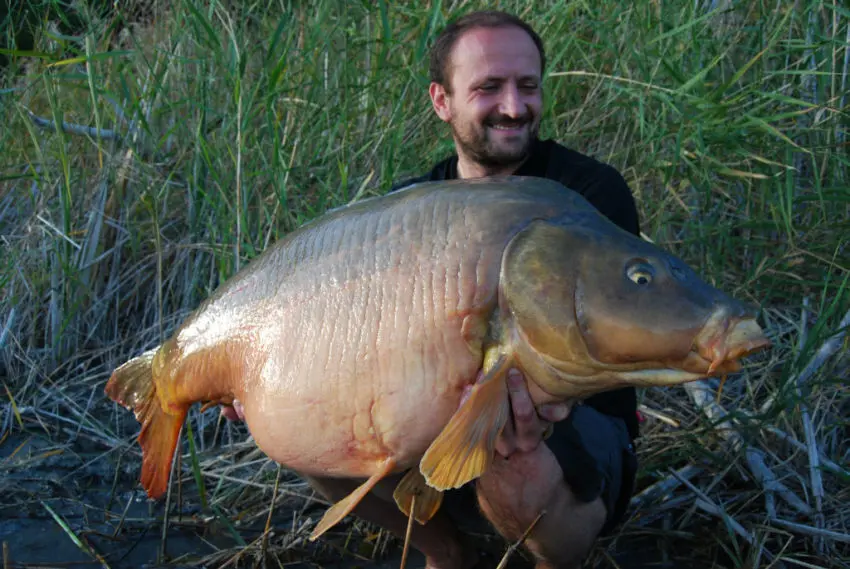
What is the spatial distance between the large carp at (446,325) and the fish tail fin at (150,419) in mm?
311

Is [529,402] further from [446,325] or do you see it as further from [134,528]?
[134,528]

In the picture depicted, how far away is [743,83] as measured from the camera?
128 inches

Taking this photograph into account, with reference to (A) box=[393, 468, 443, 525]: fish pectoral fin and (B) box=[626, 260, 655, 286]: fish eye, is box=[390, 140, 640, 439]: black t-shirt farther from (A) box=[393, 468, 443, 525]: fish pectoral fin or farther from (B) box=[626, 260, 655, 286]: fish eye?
(B) box=[626, 260, 655, 286]: fish eye

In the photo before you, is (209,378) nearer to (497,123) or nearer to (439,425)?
(439,425)

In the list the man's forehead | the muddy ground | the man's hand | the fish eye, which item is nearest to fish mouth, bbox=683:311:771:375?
the fish eye

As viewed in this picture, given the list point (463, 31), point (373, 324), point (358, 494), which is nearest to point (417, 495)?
point (358, 494)

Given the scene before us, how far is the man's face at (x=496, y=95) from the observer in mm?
2500

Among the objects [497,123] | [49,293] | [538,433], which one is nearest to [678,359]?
[538,433]

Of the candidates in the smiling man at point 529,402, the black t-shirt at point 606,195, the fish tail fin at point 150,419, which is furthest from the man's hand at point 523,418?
the fish tail fin at point 150,419

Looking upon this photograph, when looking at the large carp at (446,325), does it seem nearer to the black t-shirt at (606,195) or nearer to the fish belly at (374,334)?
the fish belly at (374,334)

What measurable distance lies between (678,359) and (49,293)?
277cm

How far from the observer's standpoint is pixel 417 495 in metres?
1.84

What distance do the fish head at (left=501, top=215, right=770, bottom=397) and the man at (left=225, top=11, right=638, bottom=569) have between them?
0.39 feet

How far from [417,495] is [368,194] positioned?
1.65m
